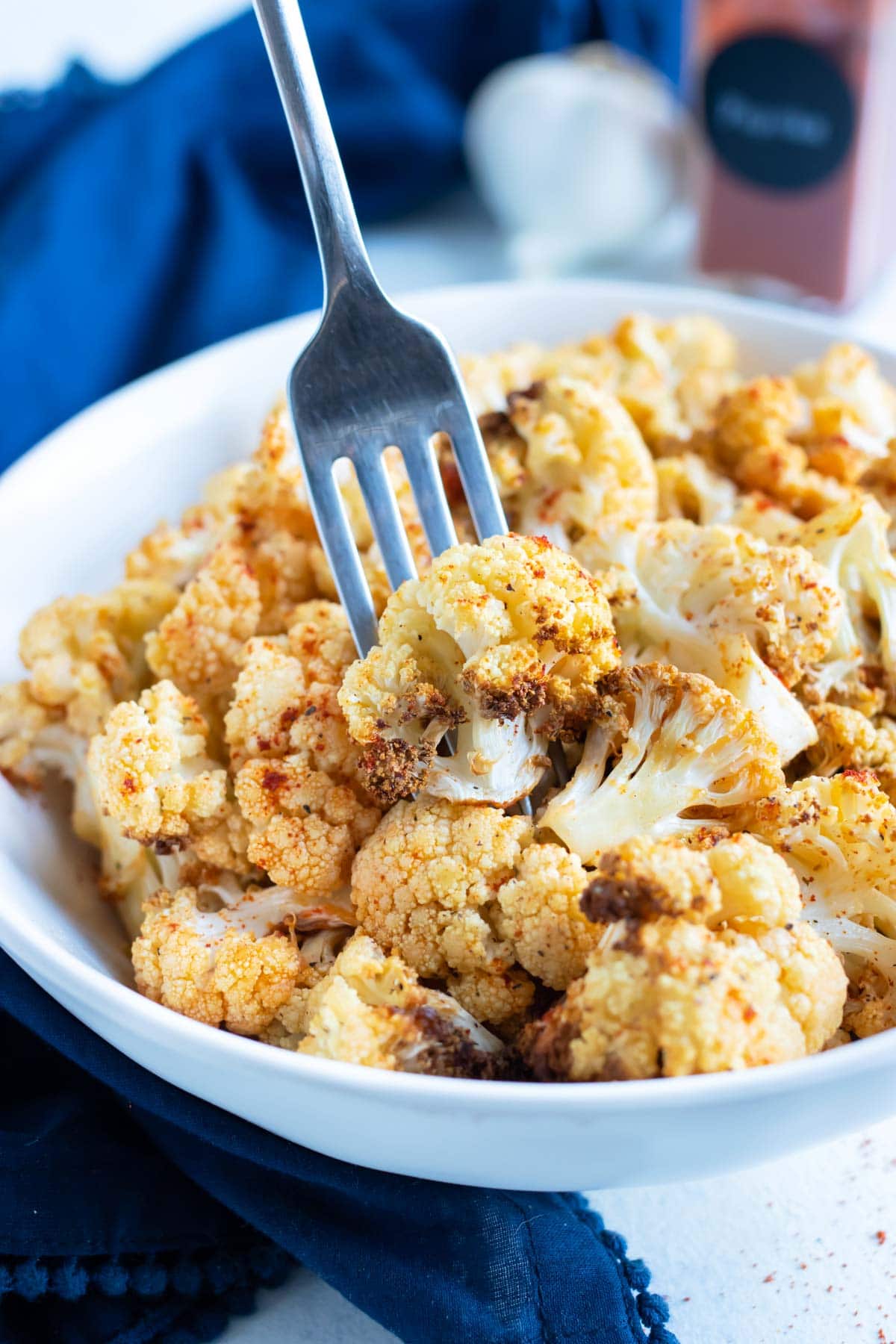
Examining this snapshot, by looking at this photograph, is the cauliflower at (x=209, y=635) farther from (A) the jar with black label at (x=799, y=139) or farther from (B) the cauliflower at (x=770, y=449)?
(A) the jar with black label at (x=799, y=139)

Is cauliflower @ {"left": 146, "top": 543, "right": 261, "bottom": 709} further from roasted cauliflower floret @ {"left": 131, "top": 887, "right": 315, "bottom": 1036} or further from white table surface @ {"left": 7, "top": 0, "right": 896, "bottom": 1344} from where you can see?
white table surface @ {"left": 7, "top": 0, "right": 896, "bottom": 1344}

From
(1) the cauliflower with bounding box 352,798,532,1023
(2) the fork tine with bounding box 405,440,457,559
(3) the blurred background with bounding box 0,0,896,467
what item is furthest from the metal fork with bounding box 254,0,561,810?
(3) the blurred background with bounding box 0,0,896,467

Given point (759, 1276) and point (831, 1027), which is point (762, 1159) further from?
point (759, 1276)

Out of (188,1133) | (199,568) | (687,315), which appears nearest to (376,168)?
(687,315)

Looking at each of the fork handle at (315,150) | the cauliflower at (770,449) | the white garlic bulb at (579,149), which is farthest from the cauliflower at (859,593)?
the white garlic bulb at (579,149)

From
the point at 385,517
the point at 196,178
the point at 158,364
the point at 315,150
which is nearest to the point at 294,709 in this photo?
the point at 385,517

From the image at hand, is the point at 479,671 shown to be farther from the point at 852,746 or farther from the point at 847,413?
the point at 847,413
